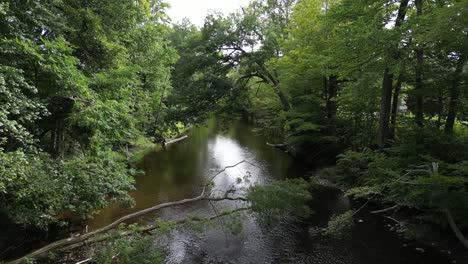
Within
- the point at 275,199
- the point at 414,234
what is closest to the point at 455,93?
the point at 414,234

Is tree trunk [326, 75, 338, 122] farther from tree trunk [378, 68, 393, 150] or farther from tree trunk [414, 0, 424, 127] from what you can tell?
tree trunk [414, 0, 424, 127]

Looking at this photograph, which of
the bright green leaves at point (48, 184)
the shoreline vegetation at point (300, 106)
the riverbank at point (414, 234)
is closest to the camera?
the bright green leaves at point (48, 184)

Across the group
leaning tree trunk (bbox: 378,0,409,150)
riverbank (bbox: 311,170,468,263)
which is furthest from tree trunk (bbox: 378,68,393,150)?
riverbank (bbox: 311,170,468,263)

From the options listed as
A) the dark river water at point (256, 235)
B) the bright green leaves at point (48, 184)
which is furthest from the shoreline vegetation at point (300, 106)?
the dark river water at point (256, 235)

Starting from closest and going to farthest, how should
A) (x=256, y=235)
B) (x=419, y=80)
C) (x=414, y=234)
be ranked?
(x=414, y=234), (x=256, y=235), (x=419, y=80)

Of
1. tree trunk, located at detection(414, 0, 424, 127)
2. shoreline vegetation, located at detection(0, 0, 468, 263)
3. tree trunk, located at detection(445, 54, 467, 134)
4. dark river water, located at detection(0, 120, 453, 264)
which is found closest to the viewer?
shoreline vegetation, located at detection(0, 0, 468, 263)

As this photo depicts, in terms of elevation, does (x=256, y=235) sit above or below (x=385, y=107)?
below

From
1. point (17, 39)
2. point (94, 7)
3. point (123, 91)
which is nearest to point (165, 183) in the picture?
point (123, 91)

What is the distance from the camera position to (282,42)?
16.7 meters

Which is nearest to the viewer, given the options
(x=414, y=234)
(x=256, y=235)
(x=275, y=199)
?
(x=275, y=199)

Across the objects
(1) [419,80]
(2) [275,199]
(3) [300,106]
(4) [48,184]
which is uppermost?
(1) [419,80]

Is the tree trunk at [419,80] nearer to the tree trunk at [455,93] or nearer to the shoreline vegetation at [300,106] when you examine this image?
the shoreline vegetation at [300,106]

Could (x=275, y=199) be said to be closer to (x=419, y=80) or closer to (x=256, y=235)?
(x=256, y=235)

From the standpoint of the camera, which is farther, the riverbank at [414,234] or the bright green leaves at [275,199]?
the bright green leaves at [275,199]
